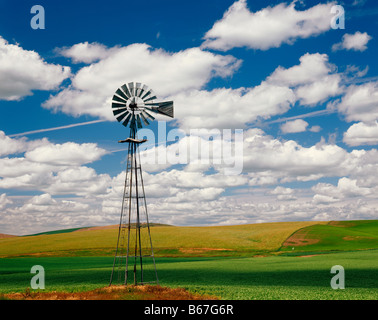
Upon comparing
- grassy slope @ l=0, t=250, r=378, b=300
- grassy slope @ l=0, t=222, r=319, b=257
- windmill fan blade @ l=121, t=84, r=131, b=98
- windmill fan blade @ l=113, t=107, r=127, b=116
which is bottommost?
grassy slope @ l=0, t=222, r=319, b=257

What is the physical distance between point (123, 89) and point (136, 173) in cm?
787

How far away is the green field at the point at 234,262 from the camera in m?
34.6

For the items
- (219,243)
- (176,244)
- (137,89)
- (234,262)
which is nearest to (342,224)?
(219,243)

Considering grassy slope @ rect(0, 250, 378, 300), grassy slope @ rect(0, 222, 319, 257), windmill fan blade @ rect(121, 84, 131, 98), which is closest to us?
grassy slope @ rect(0, 250, 378, 300)

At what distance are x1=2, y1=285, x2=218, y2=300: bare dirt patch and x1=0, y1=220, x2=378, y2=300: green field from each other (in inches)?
138

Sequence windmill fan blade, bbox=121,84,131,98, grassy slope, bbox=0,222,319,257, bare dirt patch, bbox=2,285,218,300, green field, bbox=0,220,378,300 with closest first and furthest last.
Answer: bare dirt patch, bbox=2,285,218,300
windmill fan blade, bbox=121,84,131,98
green field, bbox=0,220,378,300
grassy slope, bbox=0,222,319,257

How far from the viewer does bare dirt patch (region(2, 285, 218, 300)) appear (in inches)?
1021

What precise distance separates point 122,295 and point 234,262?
126ft

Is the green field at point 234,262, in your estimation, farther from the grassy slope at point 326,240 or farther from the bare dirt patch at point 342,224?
the bare dirt patch at point 342,224

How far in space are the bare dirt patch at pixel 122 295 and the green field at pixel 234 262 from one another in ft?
11.5

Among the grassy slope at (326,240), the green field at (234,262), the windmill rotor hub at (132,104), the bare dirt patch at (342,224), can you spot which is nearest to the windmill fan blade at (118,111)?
the windmill rotor hub at (132,104)

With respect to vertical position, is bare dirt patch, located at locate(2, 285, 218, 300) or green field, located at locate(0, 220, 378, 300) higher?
bare dirt patch, located at locate(2, 285, 218, 300)

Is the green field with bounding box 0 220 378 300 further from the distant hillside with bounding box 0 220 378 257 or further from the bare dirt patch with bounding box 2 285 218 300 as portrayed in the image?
the bare dirt patch with bounding box 2 285 218 300

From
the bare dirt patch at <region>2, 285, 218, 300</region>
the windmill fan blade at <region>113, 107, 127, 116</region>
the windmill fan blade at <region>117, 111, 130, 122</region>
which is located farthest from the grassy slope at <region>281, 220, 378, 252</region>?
the windmill fan blade at <region>113, 107, 127, 116</region>
